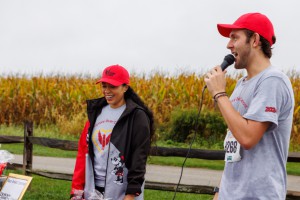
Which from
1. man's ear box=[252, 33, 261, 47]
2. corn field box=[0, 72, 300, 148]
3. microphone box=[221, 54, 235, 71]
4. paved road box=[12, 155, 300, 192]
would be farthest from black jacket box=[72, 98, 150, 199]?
corn field box=[0, 72, 300, 148]

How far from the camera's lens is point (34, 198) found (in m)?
9.12

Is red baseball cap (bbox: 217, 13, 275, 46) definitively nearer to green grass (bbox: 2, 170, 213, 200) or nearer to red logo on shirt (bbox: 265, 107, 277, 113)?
red logo on shirt (bbox: 265, 107, 277, 113)

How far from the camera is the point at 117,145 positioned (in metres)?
3.96

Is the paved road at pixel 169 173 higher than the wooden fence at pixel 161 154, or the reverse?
the wooden fence at pixel 161 154

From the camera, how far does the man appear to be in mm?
2535

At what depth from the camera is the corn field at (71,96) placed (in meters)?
19.7

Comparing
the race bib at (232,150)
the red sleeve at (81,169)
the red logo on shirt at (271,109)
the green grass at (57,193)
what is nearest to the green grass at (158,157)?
the green grass at (57,193)

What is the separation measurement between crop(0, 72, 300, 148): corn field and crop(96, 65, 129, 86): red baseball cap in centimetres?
1482

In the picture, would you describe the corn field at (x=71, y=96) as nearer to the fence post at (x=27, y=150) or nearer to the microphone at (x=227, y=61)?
the fence post at (x=27, y=150)

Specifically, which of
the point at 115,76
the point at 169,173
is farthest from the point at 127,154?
the point at 169,173

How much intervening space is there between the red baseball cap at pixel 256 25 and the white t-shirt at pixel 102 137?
1.50m

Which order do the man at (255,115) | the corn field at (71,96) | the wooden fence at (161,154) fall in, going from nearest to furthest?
the man at (255,115) < the wooden fence at (161,154) < the corn field at (71,96)

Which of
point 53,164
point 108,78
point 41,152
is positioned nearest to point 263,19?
point 108,78

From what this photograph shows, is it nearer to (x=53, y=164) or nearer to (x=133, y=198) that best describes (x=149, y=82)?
(x=53, y=164)
